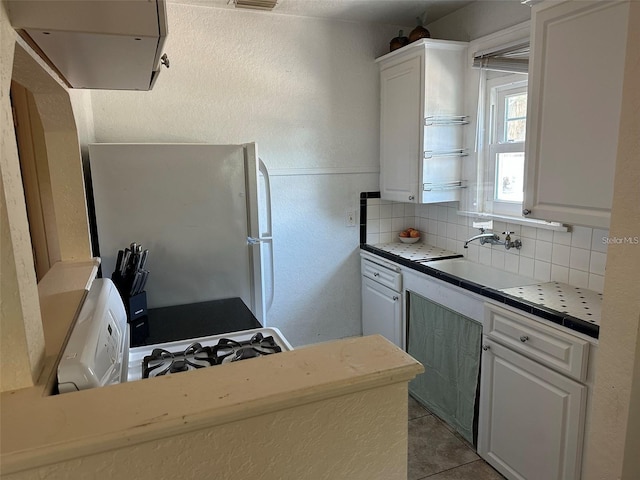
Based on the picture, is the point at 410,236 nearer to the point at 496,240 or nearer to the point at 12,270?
the point at 496,240

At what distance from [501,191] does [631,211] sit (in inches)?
61.7

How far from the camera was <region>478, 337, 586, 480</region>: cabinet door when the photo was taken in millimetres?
1781

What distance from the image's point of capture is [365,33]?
3193mm

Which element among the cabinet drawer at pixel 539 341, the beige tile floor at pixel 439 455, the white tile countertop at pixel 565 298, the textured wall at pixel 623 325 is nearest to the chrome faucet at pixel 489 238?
the white tile countertop at pixel 565 298

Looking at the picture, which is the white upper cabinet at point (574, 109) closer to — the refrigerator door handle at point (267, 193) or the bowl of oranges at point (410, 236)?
the bowl of oranges at point (410, 236)

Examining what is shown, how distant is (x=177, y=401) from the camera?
72cm

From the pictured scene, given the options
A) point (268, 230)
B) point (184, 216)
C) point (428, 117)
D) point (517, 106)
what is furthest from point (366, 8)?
point (184, 216)

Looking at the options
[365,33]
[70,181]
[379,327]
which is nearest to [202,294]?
[70,181]

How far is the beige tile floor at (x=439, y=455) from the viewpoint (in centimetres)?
222

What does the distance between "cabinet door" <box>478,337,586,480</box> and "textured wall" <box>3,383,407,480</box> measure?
1.23 m

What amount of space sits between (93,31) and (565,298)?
6.74 ft

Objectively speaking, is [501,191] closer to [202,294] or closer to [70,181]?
[202,294]

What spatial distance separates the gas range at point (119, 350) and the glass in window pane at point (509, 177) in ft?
5.99

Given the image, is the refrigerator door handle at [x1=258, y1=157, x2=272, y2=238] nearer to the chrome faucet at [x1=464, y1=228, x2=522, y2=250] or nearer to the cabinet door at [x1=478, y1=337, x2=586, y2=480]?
the chrome faucet at [x1=464, y1=228, x2=522, y2=250]
